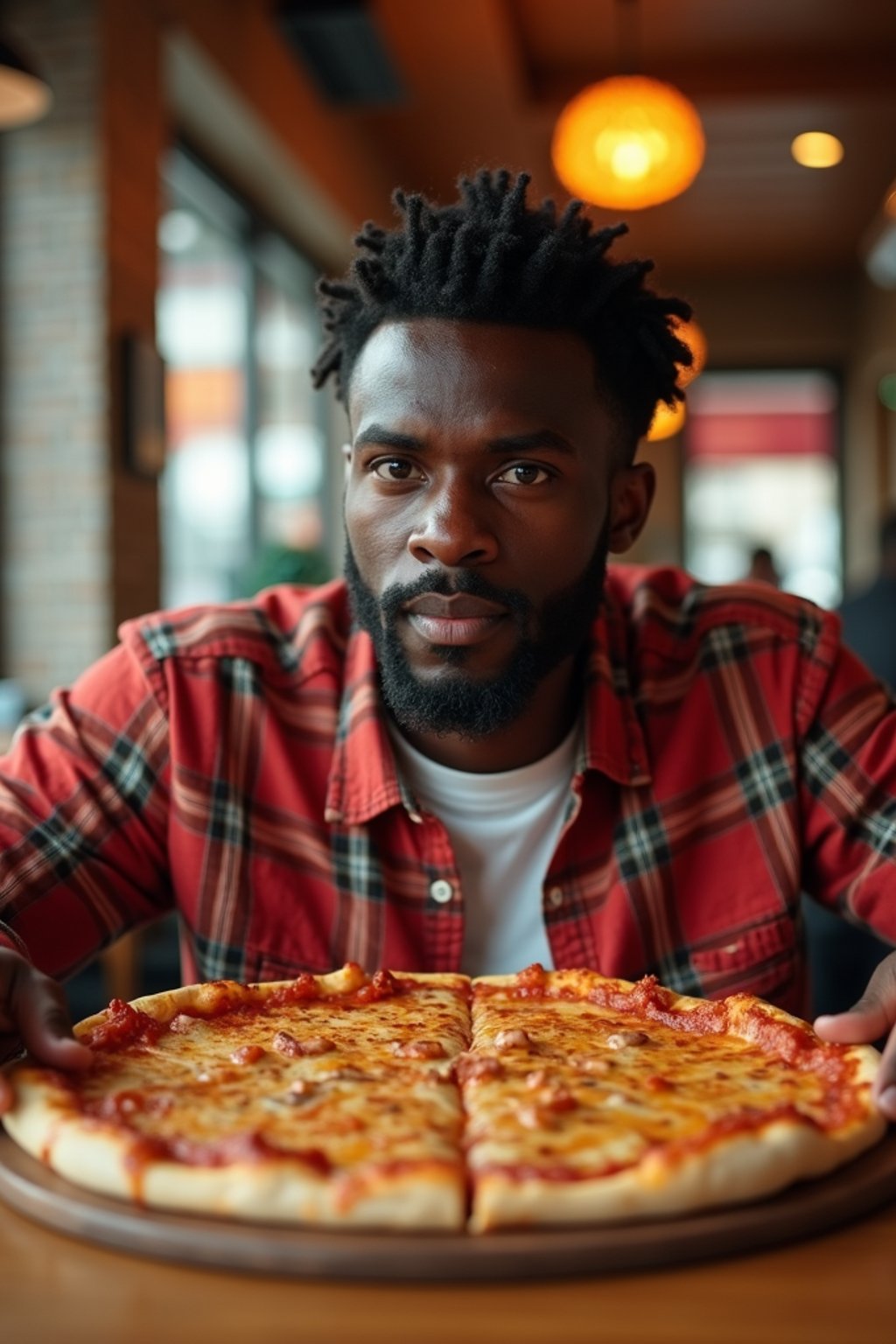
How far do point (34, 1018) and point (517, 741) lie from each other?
809 mm

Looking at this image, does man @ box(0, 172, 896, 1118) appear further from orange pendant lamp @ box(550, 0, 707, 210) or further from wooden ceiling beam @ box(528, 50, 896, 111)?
wooden ceiling beam @ box(528, 50, 896, 111)

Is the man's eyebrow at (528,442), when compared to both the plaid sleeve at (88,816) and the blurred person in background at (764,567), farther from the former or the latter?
the blurred person in background at (764,567)

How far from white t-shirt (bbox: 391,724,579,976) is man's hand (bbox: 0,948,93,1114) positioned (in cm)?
67

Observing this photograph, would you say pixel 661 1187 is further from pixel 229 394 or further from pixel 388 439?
pixel 229 394

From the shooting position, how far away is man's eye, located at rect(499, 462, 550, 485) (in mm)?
1529

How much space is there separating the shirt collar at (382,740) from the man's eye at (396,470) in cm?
24

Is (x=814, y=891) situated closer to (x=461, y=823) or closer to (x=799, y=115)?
(x=461, y=823)

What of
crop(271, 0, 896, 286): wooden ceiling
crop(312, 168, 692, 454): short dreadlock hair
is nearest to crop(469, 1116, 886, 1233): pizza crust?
crop(312, 168, 692, 454): short dreadlock hair

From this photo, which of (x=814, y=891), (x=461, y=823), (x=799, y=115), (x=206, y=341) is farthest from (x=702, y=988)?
(x=799, y=115)

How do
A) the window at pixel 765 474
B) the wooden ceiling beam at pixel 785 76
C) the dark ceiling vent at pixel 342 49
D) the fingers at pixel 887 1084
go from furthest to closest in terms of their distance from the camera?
the window at pixel 765 474 → the wooden ceiling beam at pixel 785 76 → the dark ceiling vent at pixel 342 49 → the fingers at pixel 887 1084

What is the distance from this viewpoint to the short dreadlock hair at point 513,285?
1.56 metres

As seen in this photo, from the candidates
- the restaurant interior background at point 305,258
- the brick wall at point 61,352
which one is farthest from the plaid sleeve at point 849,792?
the brick wall at point 61,352

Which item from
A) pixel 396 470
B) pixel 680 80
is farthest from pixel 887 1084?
pixel 680 80

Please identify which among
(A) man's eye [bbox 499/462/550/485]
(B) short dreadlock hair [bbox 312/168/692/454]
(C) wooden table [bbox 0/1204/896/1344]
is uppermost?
(B) short dreadlock hair [bbox 312/168/692/454]
